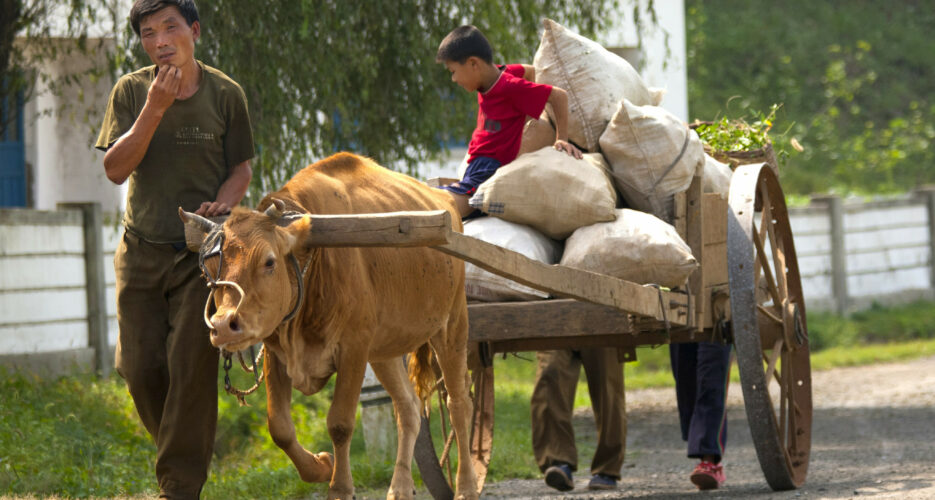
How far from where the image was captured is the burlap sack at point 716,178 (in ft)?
21.6

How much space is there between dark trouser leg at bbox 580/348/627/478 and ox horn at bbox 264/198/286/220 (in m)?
3.49

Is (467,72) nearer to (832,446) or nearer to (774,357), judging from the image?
(774,357)

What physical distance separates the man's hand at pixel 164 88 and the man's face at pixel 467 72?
6.59ft

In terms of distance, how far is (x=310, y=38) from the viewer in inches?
340

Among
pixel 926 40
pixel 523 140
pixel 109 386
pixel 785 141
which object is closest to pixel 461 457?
pixel 523 140

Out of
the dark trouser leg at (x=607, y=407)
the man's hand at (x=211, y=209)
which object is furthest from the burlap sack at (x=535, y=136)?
the man's hand at (x=211, y=209)

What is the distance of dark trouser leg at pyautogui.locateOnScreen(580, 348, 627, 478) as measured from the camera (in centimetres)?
714

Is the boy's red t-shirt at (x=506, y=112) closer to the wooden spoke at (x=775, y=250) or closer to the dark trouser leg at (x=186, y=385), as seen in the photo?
the wooden spoke at (x=775, y=250)

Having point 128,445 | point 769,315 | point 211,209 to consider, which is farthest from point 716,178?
point 128,445

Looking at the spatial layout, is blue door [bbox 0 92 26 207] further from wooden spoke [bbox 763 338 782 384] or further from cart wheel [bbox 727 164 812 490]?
wooden spoke [bbox 763 338 782 384]

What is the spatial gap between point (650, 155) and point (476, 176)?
0.84 metres

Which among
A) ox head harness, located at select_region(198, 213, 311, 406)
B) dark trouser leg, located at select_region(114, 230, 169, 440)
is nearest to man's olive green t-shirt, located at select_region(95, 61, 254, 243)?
dark trouser leg, located at select_region(114, 230, 169, 440)

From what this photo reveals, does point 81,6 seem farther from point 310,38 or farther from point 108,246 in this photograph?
point 108,246

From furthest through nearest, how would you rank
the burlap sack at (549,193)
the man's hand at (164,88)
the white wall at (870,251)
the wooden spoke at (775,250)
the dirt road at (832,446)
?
the white wall at (870,251)
the wooden spoke at (775,250)
the dirt road at (832,446)
the burlap sack at (549,193)
the man's hand at (164,88)
